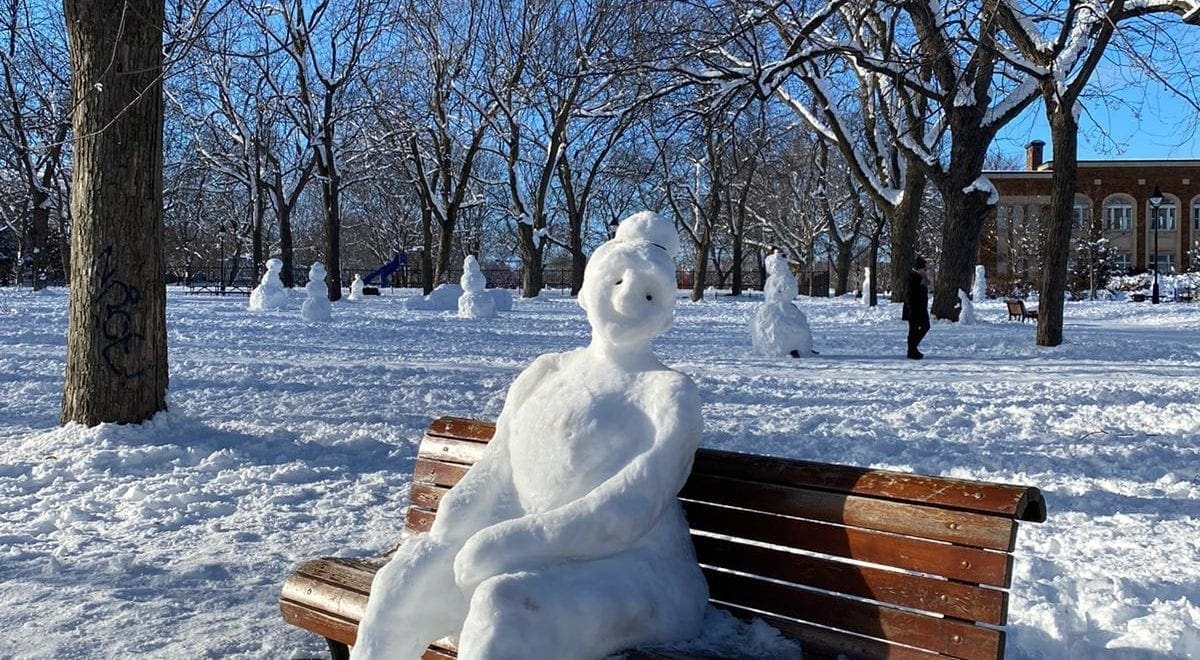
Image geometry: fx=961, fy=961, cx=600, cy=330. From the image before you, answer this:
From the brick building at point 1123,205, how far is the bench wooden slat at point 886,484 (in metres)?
58.1

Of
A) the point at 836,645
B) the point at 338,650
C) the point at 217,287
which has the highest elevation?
the point at 217,287

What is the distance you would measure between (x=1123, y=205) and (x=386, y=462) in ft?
206

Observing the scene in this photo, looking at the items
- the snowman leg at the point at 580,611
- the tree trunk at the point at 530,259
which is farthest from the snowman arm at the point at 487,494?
the tree trunk at the point at 530,259

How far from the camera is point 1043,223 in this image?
166ft

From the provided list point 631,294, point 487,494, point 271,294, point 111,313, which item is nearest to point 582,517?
point 487,494

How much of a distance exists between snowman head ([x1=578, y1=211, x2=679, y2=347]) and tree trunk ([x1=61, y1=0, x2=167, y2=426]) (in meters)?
5.06

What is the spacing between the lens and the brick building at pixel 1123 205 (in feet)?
189

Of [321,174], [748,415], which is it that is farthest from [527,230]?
[748,415]

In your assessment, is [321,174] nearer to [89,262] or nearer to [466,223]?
[89,262]

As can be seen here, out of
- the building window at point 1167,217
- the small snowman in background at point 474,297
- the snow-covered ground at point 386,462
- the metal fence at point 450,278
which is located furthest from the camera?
the building window at point 1167,217

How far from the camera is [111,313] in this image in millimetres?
6719

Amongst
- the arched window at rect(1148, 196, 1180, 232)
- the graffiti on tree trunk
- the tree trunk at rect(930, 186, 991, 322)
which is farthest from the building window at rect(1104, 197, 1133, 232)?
the graffiti on tree trunk

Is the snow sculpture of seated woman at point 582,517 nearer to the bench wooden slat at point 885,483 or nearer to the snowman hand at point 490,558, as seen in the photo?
the snowman hand at point 490,558

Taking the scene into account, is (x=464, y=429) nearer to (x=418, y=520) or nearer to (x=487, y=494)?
(x=418, y=520)
